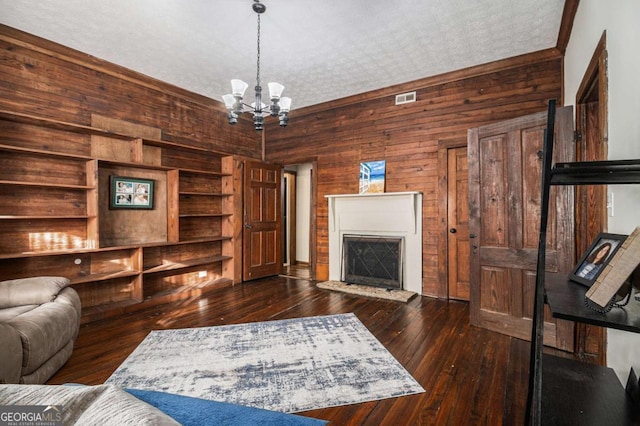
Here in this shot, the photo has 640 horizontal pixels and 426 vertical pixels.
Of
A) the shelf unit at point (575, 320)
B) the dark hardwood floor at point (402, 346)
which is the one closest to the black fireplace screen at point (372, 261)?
the dark hardwood floor at point (402, 346)

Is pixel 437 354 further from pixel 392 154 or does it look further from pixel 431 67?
pixel 431 67

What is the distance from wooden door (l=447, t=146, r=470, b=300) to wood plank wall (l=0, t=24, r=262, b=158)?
151 inches

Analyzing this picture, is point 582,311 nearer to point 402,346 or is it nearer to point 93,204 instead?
point 402,346

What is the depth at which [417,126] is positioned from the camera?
14.9ft

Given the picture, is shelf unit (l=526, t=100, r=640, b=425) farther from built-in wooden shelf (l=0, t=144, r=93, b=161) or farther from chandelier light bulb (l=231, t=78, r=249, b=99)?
built-in wooden shelf (l=0, t=144, r=93, b=161)

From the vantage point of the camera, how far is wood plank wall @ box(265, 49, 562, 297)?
3835mm

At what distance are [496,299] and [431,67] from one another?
2.97 metres

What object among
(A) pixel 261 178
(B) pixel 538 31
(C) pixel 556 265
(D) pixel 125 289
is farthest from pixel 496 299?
(D) pixel 125 289

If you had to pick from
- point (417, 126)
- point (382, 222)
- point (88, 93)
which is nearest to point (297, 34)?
point (417, 126)

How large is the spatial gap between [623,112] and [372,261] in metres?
3.63

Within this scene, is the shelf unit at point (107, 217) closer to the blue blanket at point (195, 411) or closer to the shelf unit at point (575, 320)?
the blue blanket at point (195, 411)

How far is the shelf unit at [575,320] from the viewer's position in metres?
0.90

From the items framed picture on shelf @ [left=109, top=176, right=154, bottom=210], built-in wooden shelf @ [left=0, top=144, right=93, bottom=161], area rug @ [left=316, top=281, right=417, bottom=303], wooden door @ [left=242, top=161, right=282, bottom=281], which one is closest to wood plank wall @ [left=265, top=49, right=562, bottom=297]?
area rug @ [left=316, top=281, right=417, bottom=303]

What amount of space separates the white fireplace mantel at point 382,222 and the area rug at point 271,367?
172 centimetres
